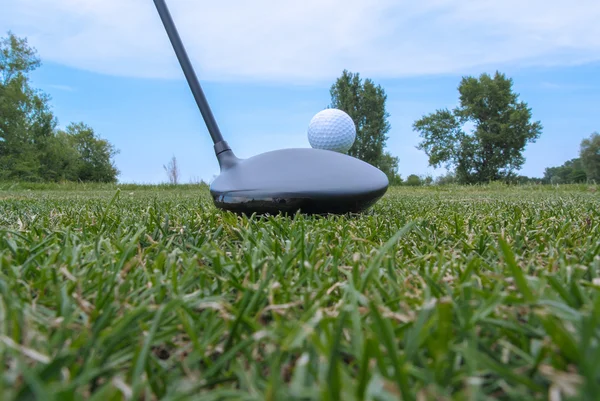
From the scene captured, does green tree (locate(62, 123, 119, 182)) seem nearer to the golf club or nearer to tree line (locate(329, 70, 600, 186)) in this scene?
tree line (locate(329, 70, 600, 186))

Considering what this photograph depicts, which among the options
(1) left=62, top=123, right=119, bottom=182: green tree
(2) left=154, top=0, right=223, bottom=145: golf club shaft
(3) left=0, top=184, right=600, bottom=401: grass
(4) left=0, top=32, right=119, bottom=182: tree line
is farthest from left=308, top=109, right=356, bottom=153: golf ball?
(1) left=62, top=123, right=119, bottom=182: green tree

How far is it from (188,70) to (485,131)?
3294cm

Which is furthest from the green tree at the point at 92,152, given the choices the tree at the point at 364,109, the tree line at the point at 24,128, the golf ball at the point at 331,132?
the golf ball at the point at 331,132

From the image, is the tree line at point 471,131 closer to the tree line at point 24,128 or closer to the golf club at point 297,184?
the tree line at point 24,128

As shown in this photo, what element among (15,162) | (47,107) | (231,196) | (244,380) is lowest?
(244,380)

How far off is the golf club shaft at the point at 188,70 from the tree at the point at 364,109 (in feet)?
102

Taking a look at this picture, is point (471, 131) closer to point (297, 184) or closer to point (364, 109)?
point (364, 109)

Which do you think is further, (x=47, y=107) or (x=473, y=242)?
(x=47, y=107)

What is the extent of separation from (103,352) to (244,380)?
0.15m

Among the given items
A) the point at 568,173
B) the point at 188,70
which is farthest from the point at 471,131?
the point at 188,70

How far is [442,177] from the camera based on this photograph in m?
36.4

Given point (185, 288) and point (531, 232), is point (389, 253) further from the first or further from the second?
point (531, 232)

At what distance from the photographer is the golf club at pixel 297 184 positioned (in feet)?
5.16

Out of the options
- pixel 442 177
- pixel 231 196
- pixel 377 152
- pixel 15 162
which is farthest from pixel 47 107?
pixel 231 196
